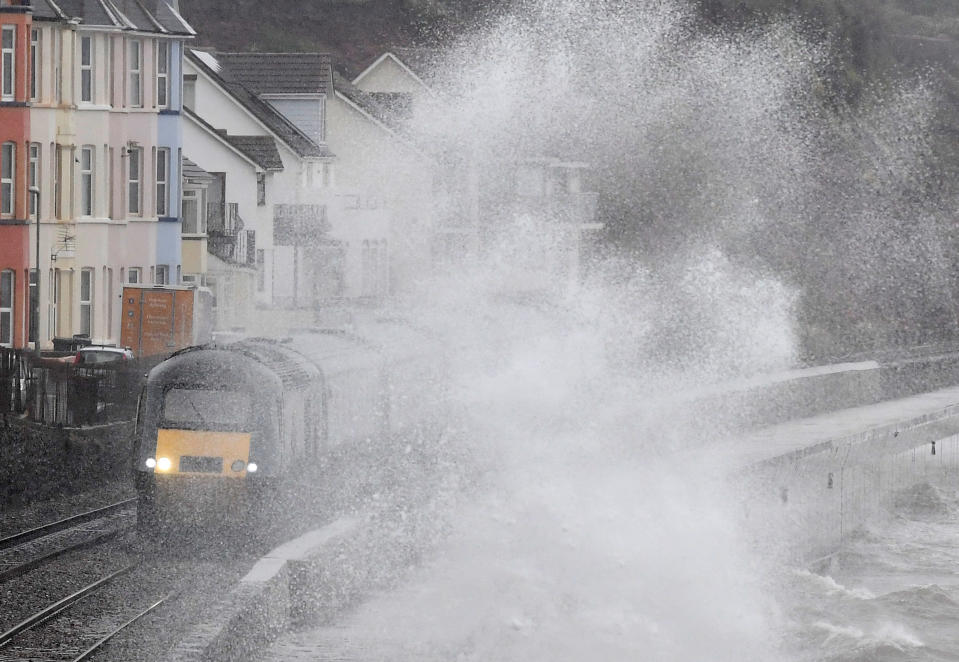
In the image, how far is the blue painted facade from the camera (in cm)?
3628

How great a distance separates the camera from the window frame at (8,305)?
102ft

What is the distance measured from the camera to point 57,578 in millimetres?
14742

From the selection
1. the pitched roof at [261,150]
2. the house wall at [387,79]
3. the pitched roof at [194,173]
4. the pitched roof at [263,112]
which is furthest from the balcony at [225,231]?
the house wall at [387,79]

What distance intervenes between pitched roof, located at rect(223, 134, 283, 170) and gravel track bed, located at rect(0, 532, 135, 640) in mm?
30103

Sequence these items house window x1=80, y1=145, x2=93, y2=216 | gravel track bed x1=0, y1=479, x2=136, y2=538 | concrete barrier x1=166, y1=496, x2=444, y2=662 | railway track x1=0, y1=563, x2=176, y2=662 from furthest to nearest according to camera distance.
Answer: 1. house window x1=80, y1=145, x2=93, y2=216
2. gravel track bed x1=0, y1=479, x2=136, y2=538
3. railway track x1=0, y1=563, x2=176, y2=662
4. concrete barrier x1=166, y1=496, x2=444, y2=662

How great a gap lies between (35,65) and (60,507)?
14790 mm

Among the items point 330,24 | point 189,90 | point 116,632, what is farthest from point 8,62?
point 330,24

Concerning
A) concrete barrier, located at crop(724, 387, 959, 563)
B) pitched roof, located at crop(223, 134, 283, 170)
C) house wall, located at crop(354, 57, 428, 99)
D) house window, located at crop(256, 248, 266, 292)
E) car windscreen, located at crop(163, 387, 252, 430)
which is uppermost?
house wall, located at crop(354, 57, 428, 99)

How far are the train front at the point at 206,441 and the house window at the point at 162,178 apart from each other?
20.9 m

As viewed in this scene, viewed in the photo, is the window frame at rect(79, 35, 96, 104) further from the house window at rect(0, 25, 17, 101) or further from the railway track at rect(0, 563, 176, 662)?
the railway track at rect(0, 563, 176, 662)

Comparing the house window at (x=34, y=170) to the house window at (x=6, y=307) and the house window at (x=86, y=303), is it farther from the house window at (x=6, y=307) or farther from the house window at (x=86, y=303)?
the house window at (x=86, y=303)

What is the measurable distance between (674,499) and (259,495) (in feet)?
27.1

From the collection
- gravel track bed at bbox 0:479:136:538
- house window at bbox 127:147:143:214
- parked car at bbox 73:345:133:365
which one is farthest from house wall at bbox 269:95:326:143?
gravel track bed at bbox 0:479:136:538

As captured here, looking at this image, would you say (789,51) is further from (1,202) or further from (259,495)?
(259,495)
